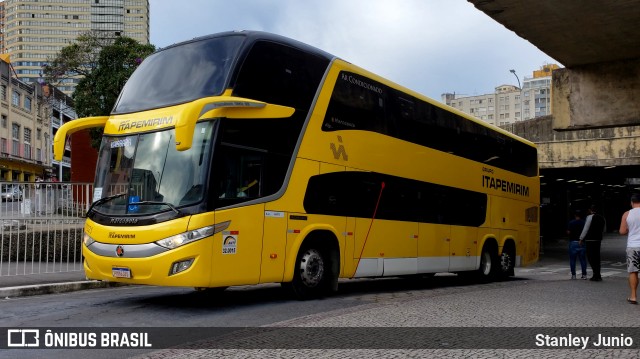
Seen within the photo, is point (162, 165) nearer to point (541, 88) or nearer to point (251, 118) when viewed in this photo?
point (251, 118)

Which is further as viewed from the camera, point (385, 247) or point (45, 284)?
point (385, 247)

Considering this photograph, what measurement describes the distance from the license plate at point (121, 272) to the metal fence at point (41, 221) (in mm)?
4345

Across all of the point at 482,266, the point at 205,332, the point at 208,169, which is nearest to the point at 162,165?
the point at 208,169

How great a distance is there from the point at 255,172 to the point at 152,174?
4.64 ft

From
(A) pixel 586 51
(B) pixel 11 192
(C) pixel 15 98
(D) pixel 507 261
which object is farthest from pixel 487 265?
(C) pixel 15 98

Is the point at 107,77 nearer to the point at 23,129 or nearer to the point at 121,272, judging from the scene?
the point at 121,272

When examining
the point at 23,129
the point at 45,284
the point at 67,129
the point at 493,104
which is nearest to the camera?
the point at 67,129

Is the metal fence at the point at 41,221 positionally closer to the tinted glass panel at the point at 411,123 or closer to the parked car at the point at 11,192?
the parked car at the point at 11,192

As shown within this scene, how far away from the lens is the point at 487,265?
49.2 ft

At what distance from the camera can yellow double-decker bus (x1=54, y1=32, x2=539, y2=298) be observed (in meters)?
7.89

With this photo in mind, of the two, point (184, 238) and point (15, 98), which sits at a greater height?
point (15, 98)

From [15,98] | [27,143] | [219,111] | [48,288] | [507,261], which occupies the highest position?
[15,98]

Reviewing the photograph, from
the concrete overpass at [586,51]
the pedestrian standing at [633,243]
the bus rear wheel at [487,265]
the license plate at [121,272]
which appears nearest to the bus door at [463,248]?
the bus rear wheel at [487,265]

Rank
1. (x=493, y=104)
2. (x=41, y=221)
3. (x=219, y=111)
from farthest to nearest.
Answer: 1. (x=493, y=104)
2. (x=41, y=221)
3. (x=219, y=111)
